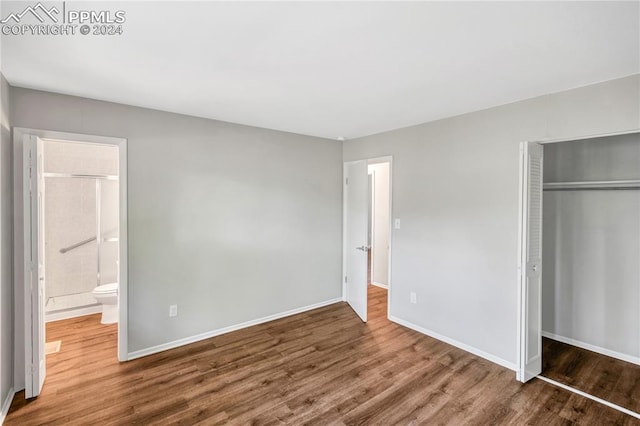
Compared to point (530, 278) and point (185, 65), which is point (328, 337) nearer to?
point (530, 278)

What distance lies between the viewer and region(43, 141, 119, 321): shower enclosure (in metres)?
4.07

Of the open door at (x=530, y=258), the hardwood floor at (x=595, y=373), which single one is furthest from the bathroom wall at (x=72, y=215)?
the hardwood floor at (x=595, y=373)

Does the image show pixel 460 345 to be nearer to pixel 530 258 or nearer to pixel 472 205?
pixel 530 258

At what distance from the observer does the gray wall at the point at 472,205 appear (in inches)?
98.2

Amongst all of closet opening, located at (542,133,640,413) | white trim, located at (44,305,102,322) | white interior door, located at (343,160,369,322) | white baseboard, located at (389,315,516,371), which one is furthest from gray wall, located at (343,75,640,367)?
white trim, located at (44,305,102,322)

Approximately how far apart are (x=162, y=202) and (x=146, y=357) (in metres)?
1.55

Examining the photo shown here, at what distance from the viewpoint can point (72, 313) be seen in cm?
410

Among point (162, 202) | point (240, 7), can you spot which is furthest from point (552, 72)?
point (162, 202)

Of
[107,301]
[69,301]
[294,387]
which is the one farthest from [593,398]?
[69,301]

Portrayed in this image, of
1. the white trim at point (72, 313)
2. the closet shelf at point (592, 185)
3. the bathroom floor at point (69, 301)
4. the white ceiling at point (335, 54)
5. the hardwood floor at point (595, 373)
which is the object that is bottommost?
the hardwood floor at point (595, 373)

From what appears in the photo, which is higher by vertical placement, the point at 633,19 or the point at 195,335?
the point at 633,19

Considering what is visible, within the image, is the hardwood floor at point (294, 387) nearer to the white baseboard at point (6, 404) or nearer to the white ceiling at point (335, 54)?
the white baseboard at point (6, 404)

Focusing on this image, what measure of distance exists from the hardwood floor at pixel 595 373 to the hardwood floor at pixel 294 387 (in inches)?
8.5

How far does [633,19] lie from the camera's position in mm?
1554
